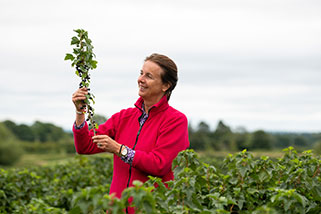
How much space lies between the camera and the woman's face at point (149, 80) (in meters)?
3.57

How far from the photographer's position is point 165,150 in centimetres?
344

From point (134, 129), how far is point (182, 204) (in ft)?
3.50

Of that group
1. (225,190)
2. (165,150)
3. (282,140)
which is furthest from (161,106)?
(282,140)

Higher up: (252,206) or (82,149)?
(82,149)

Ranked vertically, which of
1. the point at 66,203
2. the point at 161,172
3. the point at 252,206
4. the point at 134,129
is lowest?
the point at 66,203

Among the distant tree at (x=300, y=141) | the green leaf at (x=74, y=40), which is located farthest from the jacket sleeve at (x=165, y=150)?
the distant tree at (x=300, y=141)

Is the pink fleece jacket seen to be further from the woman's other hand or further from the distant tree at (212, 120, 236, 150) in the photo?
the distant tree at (212, 120, 236, 150)

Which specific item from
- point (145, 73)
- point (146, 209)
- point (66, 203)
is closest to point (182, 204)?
point (146, 209)

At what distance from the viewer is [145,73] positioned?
3.58 meters

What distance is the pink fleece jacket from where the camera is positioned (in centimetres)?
339

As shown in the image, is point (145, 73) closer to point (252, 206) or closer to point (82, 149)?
point (82, 149)

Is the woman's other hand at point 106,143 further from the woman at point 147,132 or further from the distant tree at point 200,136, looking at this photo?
Result: the distant tree at point 200,136

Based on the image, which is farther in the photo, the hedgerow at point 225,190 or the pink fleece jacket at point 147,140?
the pink fleece jacket at point 147,140

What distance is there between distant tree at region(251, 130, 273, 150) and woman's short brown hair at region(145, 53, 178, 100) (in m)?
47.8
